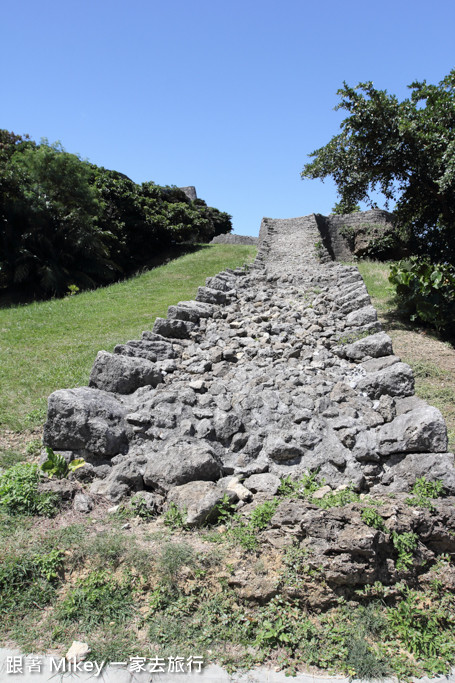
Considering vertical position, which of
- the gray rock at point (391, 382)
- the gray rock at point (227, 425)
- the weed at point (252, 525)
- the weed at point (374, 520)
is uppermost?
the gray rock at point (391, 382)

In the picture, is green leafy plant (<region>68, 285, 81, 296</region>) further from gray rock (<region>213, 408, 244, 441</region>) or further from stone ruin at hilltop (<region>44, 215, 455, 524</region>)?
gray rock (<region>213, 408, 244, 441</region>)

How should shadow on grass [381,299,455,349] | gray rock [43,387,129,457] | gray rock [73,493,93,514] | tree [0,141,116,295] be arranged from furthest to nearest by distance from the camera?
tree [0,141,116,295] → shadow on grass [381,299,455,349] → gray rock [43,387,129,457] → gray rock [73,493,93,514]

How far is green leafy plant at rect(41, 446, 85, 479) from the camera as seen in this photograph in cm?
361

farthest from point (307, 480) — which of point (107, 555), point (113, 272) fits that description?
point (113, 272)

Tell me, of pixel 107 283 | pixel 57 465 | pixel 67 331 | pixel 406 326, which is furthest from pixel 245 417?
pixel 107 283

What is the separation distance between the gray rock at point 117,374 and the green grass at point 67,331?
0.67 meters

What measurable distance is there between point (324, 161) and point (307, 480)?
7.03 meters

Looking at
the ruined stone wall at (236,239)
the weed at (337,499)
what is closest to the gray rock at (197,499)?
the weed at (337,499)

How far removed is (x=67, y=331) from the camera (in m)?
8.27

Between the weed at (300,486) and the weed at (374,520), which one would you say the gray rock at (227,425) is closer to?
the weed at (300,486)

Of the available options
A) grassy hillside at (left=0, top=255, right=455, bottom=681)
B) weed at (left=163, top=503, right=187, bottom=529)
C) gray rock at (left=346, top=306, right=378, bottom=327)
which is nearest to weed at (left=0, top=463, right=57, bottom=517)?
grassy hillside at (left=0, top=255, right=455, bottom=681)

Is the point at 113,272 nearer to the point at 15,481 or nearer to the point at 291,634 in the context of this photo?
the point at 15,481

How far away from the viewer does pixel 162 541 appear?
2.97 metres

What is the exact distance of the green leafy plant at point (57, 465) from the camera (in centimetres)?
361
